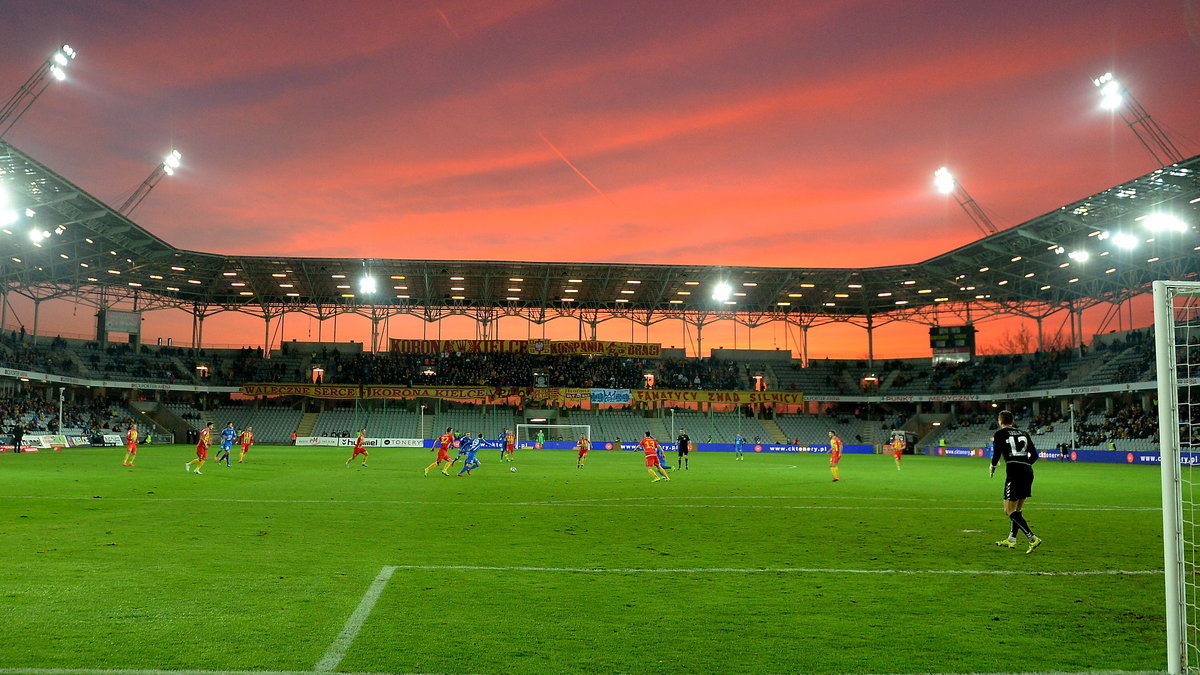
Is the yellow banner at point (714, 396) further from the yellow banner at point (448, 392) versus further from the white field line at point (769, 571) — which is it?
the white field line at point (769, 571)

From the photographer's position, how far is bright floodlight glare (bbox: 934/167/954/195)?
182ft

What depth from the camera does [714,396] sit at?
7369 centimetres

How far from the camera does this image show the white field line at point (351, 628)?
5759 millimetres

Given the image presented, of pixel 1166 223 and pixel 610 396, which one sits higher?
pixel 1166 223

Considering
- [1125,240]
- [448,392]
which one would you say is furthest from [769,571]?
[448,392]

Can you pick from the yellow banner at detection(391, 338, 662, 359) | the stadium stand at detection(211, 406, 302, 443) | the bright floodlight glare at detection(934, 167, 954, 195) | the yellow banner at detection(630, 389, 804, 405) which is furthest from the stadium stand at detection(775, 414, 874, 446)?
the stadium stand at detection(211, 406, 302, 443)

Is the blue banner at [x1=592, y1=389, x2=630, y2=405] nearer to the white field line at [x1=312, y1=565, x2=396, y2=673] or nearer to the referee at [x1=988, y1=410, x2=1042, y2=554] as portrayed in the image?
the referee at [x1=988, y1=410, x2=1042, y2=554]

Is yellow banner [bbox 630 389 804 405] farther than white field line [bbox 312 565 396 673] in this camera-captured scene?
Yes

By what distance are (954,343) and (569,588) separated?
2755 inches

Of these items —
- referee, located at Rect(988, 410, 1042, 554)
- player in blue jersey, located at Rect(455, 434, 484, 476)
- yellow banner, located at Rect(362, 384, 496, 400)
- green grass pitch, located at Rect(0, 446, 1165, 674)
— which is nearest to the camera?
green grass pitch, located at Rect(0, 446, 1165, 674)

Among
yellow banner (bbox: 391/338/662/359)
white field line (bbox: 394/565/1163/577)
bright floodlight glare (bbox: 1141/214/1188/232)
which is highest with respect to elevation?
bright floodlight glare (bbox: 1141/214/1188/232)

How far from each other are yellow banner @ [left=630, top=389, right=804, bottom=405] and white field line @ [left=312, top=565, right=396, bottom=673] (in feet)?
209

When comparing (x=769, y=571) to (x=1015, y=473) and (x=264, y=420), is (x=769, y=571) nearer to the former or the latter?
(x=1015, y=473)

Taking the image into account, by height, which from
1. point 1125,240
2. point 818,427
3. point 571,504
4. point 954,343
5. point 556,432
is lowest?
point 556,432
